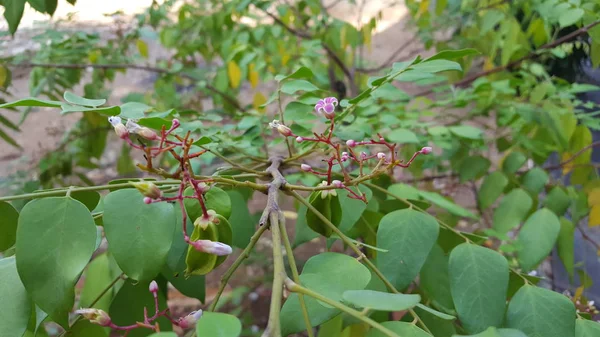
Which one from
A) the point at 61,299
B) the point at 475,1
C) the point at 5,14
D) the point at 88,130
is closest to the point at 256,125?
the point at 5,14

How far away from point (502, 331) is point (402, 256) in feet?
0.36

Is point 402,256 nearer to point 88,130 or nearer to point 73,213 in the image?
point 73,213

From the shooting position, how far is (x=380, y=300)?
10.2 inches

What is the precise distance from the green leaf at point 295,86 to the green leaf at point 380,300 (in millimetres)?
309

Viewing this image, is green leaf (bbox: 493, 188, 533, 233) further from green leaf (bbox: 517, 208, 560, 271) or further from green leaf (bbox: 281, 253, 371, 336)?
green leaf (bbox: 281, 253, 371, 336)

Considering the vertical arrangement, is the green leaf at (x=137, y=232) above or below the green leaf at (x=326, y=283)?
above

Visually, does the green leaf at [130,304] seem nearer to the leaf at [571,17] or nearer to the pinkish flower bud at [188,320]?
the pinkish flower bud at [188,320]

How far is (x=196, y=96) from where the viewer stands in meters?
1.94

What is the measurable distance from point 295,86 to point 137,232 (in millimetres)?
280

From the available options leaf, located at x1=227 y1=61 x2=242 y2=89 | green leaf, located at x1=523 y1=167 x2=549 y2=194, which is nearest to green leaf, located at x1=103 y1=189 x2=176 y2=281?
green leaf, located at x1=523 y1=167 x2=549 y2=194

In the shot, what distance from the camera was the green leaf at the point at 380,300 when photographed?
250 millimetres

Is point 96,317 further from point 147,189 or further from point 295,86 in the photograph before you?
point 295,86

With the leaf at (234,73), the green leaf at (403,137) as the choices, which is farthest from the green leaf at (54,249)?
the leaf at (234,73)

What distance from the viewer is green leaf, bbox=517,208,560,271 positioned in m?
0.60
